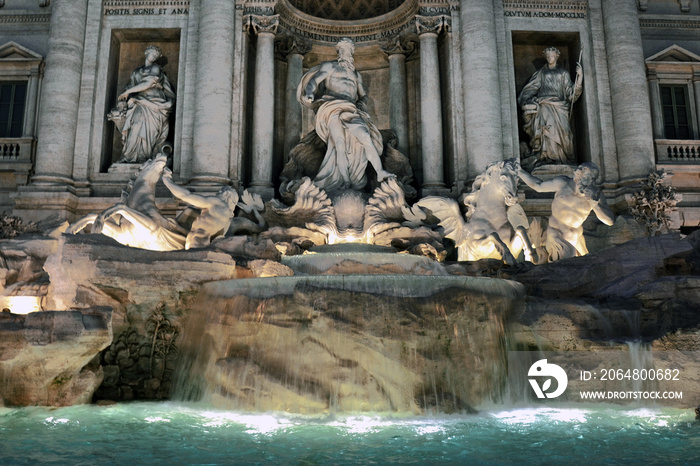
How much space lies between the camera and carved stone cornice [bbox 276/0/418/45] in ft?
51.7

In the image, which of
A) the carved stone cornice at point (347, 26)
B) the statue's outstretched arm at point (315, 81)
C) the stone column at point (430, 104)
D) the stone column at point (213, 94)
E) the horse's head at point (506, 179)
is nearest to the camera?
the horse's head at point (506, 179)

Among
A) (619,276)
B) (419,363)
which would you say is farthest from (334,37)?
(419,363)

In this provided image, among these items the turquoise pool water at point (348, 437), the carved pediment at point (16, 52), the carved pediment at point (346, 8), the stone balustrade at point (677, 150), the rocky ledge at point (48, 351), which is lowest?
the turquoise pool water at point (348, 437)

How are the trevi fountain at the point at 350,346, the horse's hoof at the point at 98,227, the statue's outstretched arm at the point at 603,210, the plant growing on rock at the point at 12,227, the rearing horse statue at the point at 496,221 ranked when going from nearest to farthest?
the trevi fountain at the point at 350,346, the statue's outstretched arm at the point at 603,210, the horse's hoof at the point at 98,227, the rearing horse statue at the point at 496,221, the plant growing on rock at the point at 12,227

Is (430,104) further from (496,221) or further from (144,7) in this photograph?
(144,7)

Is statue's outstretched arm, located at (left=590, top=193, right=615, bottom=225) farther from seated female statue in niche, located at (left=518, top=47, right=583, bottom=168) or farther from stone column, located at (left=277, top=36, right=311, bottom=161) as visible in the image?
stone column, located at (left=277, top=36, right=311, bottom=161)

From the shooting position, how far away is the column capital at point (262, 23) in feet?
48.2

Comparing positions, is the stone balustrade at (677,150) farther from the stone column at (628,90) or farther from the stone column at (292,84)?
the stone column at (292,84)

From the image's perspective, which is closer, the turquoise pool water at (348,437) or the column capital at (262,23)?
the turquoise pool water at (348,437)

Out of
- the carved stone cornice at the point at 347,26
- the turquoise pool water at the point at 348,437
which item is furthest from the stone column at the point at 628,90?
the turquoise pool water at the point at 348,437

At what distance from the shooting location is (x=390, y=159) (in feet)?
48.7

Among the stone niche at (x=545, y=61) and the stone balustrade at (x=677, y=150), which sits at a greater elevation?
the stone niche at (x=545, y=61)

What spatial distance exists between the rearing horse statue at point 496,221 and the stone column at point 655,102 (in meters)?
7.42

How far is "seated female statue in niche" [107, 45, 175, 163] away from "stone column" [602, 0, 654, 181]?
36.5ft
